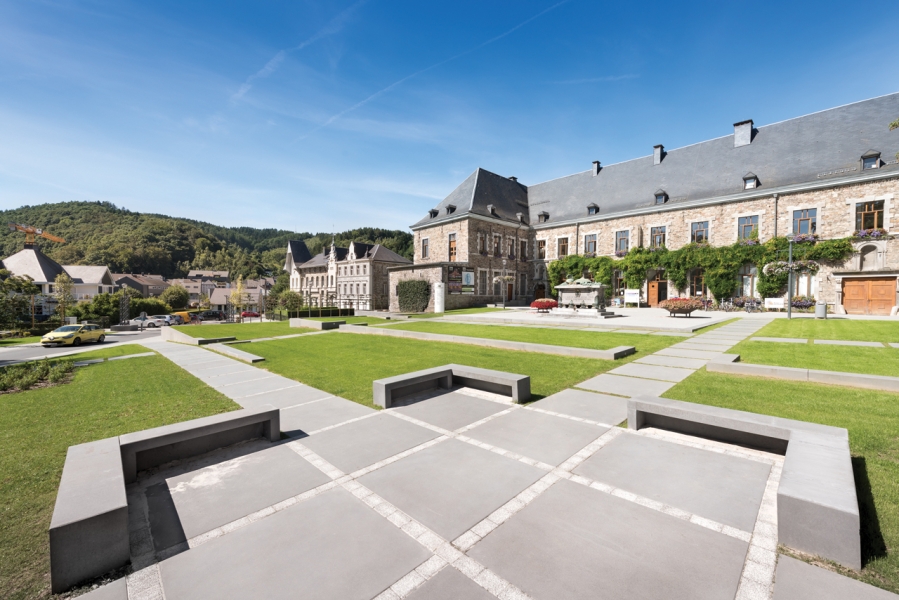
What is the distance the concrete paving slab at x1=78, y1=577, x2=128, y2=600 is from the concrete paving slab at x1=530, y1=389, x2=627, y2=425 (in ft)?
17.2

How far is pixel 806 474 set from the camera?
3057mm

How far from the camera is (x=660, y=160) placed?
1480 inches

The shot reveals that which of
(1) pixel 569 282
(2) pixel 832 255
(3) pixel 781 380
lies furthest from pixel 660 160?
(3) pixel 781 380

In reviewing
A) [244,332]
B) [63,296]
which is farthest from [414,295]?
[63,296]

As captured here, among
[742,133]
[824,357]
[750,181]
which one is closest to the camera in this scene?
[824,357]

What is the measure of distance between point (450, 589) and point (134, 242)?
456 feet

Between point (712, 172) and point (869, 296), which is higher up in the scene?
point (712, 172)

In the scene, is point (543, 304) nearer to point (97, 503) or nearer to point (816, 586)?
point (816, 586)

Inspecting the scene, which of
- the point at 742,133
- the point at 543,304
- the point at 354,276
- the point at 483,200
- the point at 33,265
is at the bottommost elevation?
the point at 543,304

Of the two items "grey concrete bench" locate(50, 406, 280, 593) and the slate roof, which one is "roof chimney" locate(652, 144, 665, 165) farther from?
"grey concrete bench" locate(50, 406, 280, 593)

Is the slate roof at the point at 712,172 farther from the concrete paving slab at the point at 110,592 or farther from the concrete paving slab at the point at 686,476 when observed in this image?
the concrete paving slab at the point at 110,592

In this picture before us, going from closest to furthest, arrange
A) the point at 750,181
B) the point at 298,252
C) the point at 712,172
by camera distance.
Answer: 1. the point at 750,181
2. the point at 712,172
3. the point at 298,252

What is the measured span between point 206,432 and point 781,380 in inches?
393

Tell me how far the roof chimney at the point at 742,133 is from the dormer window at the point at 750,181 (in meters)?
4.33
